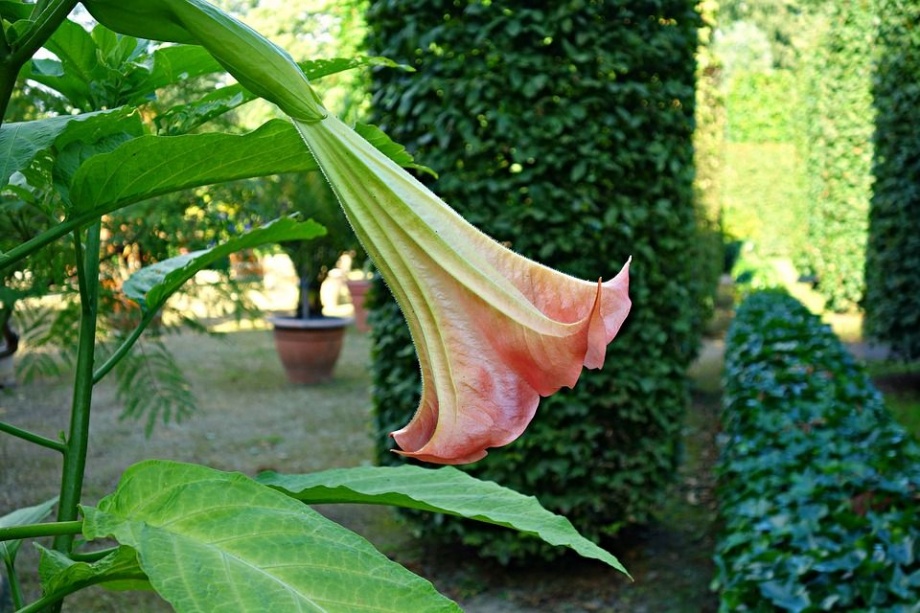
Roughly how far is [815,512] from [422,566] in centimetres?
205

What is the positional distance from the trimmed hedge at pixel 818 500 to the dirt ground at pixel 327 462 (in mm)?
666

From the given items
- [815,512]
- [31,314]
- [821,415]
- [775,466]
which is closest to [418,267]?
[815,512]

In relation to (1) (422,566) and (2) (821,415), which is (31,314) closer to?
(1) (422,566)

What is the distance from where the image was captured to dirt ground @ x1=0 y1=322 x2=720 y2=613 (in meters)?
3.71

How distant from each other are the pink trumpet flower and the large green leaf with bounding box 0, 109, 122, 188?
9.1 inches

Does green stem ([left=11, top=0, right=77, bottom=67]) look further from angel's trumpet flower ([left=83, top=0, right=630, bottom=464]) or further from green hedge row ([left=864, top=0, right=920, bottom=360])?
green hedge row ([left=864, top=0, right=920, bottom=360])

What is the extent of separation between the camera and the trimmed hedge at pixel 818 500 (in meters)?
2.02

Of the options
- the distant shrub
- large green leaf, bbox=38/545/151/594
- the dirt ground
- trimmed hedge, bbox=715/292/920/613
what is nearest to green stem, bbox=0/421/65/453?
large green leaf, bbox=38/545/151/594

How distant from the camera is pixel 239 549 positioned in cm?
62

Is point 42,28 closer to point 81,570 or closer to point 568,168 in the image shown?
point 81,570

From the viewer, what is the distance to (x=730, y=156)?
16156 millimetres

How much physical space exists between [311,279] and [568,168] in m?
5.28

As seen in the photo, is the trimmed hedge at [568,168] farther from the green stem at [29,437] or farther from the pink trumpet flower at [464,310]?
the pink trumpet flower at [464,310]

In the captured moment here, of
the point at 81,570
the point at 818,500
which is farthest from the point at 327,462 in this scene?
the point at 81,570
